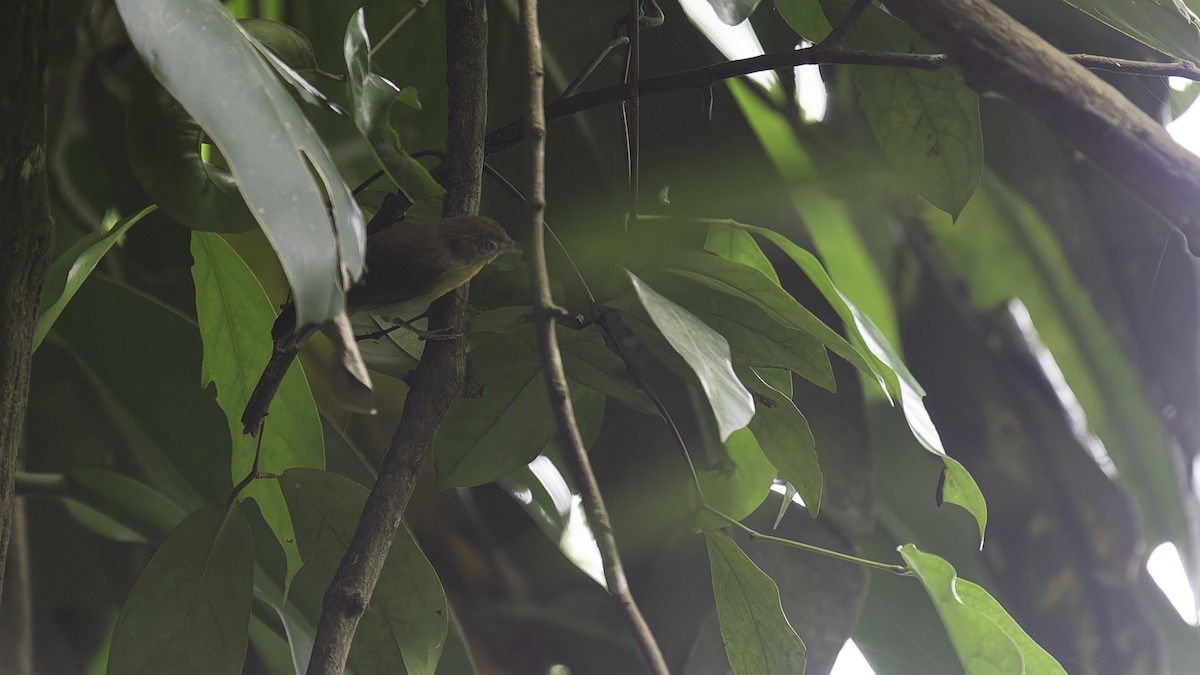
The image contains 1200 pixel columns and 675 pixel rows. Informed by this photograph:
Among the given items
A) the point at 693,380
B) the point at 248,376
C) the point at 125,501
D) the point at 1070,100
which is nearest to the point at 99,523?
the point at 125,501

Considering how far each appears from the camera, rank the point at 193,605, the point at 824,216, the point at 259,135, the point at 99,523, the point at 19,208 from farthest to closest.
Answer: the point at 824,216 < the point at 99,523 < the point at 193,605 < the point at 19,208 < the point at 259,135

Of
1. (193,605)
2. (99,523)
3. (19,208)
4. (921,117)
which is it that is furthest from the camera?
(99,523)

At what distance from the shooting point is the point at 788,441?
1.53 ft

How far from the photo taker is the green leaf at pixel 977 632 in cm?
45

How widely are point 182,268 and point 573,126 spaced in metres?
0.31

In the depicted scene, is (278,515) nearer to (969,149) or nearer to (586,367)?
(586,367)

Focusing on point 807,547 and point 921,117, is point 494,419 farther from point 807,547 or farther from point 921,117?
point 921,117

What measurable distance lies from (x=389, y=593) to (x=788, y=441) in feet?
0.70

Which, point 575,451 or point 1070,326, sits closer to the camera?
point 575,451

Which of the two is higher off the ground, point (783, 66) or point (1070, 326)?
point (783, 66)

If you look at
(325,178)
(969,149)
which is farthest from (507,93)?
(325,178)

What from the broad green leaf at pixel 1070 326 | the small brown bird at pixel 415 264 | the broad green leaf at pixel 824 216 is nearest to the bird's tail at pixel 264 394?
the small brown bird at pixel 415 264

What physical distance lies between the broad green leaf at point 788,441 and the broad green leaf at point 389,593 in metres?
0.18

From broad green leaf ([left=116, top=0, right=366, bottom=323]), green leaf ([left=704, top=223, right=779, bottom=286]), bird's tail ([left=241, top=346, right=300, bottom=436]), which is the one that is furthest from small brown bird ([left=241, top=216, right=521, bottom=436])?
green leaf ([left=704, top=223, right=779, bottom=286])
